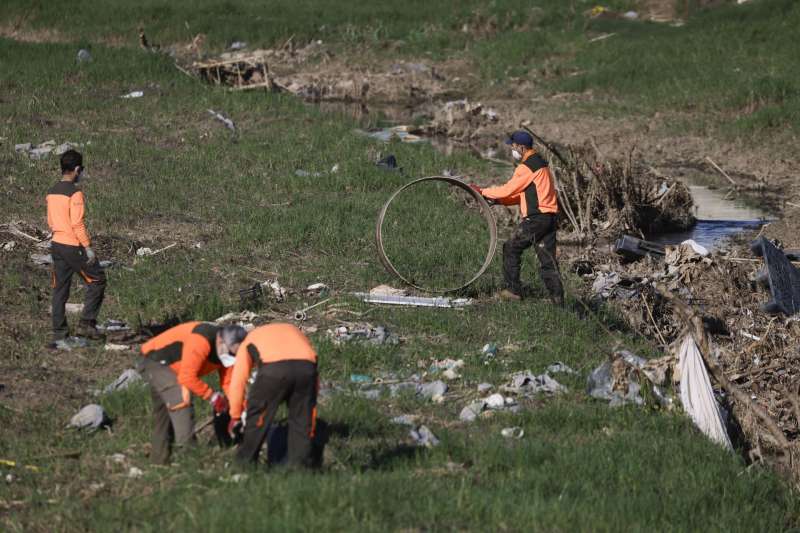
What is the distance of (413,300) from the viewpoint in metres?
13.2

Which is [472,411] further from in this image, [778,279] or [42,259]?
[42,259]

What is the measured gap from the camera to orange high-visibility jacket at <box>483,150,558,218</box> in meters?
12.9

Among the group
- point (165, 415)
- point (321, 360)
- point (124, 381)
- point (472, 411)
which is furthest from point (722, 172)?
point (165, 415)

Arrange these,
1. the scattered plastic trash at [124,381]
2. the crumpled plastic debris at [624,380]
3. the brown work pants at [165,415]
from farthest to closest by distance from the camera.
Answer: the crumpled plastic debris at [624,380] → the scattered plastic trash at [124,381] → the brown work pants at [165,415]

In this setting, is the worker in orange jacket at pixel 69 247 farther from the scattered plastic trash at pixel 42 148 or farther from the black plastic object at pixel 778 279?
the scattered plastic trash at pixel 42 148

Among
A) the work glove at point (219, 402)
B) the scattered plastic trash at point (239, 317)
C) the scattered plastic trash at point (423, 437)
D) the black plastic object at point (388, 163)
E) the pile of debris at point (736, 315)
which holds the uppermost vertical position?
the black plastic object at point (388, 163)

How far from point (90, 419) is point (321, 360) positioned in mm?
2458

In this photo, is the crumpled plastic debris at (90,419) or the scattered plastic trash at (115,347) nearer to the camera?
the crumpled plastic debris at (90,419)

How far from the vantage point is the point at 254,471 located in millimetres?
7988

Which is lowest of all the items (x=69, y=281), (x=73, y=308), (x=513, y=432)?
(x=513, y=432)

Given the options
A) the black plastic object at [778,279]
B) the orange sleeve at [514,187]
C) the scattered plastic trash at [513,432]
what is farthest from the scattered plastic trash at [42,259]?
the black plastic object at [778,279]

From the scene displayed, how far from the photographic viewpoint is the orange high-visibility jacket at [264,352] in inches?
302

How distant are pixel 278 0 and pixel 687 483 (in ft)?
99.4

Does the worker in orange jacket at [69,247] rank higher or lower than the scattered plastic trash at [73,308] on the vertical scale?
higher
